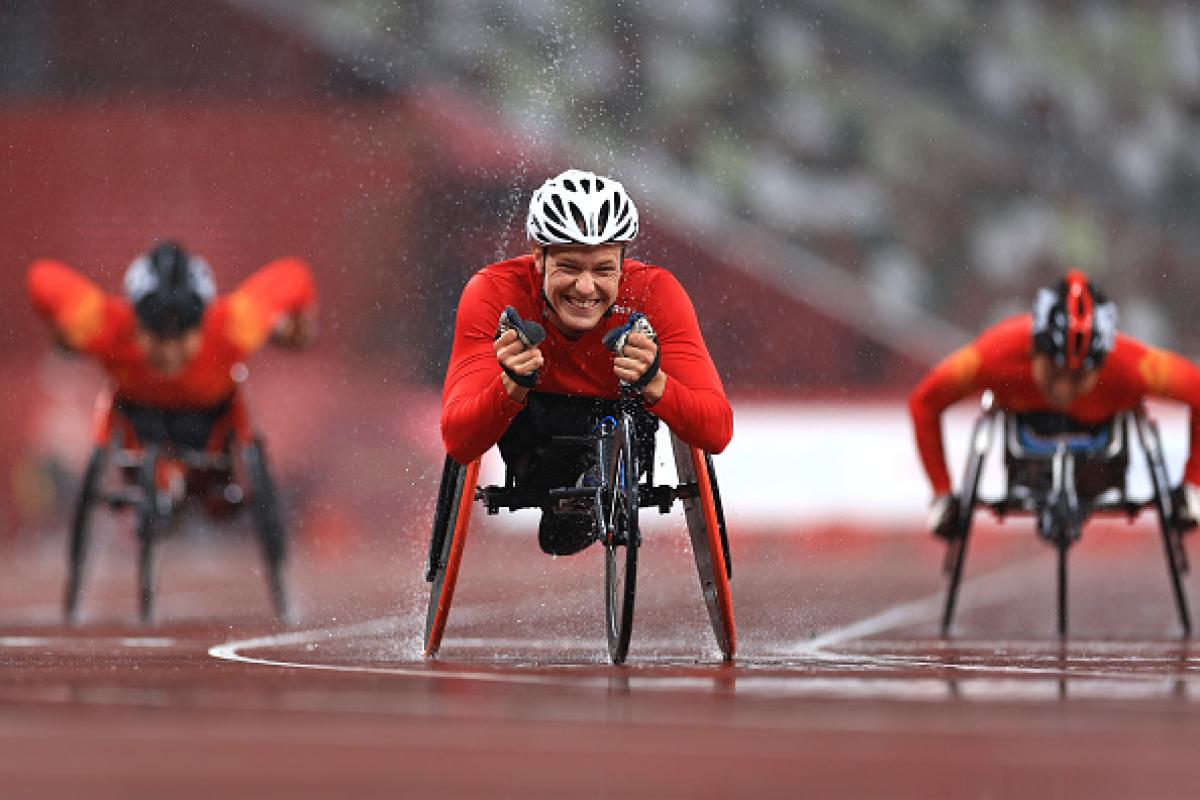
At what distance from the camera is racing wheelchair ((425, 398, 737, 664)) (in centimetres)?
586

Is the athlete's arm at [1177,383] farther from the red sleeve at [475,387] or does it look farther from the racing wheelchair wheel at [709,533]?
the red sleeve at [475,387]

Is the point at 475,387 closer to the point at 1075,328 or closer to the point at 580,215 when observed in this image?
the point at 580,215

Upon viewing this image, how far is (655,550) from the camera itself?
1748 cm

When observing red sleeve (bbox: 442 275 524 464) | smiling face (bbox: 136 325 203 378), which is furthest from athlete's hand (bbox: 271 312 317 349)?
red sleeve (bbox: 442 275 524 464)

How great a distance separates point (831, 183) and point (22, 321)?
6.66 meters

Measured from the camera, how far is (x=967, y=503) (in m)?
8.48

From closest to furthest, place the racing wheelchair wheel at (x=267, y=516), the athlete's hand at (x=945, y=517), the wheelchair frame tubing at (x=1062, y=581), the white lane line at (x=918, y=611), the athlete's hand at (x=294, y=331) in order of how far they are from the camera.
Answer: the white lane line at (x=918, y=611), the wheelchair frame tubing at (x=1062, y=581), the athlete's hand at (x=945, y=517), the racing wheelchair wheel at (x=267, y=516), the athlete's hand at (x=294, y=331)

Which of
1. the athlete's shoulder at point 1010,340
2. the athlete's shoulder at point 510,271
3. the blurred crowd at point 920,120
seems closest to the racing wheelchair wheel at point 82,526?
the athlete's shoulder at point 1010,340

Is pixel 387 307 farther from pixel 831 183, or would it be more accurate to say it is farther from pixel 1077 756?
pixel 1077 756

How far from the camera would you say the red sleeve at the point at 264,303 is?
9.68 metres

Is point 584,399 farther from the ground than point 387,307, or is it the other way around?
point 387,307

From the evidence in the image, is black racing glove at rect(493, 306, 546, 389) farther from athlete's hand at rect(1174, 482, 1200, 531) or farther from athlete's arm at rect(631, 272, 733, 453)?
athlete's hand at rect(1174, 482, 1200, 531)

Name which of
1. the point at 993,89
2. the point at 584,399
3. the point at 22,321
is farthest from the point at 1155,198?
the point at 584,399

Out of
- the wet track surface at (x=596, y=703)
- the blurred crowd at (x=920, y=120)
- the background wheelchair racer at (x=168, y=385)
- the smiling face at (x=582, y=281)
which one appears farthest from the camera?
the blurred crowd at (x=920, y=120)
